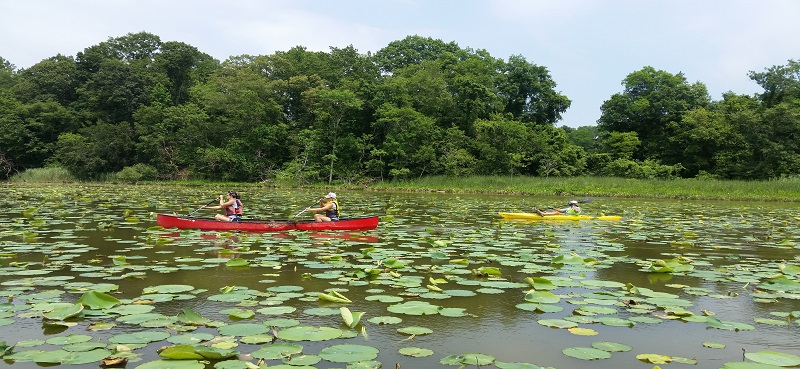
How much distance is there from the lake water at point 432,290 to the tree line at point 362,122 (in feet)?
80.0

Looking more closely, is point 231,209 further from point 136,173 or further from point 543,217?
point 136,173

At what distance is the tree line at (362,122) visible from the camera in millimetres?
32500

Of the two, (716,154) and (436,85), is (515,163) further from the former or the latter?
(716,154)

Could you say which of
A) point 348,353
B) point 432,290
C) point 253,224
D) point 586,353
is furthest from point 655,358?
point 253,224

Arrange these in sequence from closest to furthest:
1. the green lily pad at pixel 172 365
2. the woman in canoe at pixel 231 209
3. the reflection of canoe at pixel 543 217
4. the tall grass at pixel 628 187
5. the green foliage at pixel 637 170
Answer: the green lily pad at pixel 172 365 < the woman in canoe at pixel 231 209 < the reflection of canoe at pixel 543 217 < the tall grass at pixel 628 187 < the green foliage at pixel 637 170

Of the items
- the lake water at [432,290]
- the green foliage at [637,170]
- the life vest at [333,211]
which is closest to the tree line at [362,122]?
the green foliage at [637,170]

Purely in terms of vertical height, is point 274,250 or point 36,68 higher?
point 36,68

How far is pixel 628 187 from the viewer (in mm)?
27656

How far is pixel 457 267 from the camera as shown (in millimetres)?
6328

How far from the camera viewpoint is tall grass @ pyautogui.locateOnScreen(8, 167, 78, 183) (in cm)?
3662

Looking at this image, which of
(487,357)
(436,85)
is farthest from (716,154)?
(487,357)

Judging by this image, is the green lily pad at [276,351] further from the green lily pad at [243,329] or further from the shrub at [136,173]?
the shrub at [136,173]

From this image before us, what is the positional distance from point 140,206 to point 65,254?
Answer: 29.2ft

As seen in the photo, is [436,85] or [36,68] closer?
[436,85]
